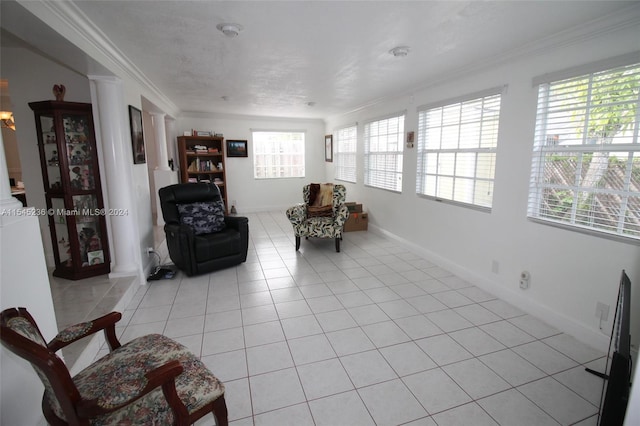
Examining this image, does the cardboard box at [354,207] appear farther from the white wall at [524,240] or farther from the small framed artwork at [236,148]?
the small framed artwork at [236,148]

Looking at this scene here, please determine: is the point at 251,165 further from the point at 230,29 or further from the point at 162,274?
the point at 230,29

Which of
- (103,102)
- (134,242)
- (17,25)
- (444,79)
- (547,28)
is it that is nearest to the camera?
(17,25)

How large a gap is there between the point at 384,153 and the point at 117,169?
3.67 meters

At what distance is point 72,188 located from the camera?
10.1ft

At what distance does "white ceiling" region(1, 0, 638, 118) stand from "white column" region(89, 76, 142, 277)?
41cm

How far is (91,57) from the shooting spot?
2340mm

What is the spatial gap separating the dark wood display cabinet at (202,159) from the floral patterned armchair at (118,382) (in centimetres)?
526

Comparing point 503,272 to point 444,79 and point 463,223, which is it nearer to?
point 463,223

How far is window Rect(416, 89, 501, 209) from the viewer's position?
307 centimetres

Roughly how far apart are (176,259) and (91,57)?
2.13 m

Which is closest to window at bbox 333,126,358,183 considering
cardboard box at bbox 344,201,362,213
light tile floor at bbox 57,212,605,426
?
cardboard box at bbox 344,201,362,213

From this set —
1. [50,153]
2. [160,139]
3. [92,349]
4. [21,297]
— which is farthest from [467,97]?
[160,139]

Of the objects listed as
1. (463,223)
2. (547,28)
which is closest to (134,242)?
(463,223)

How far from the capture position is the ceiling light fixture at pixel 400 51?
8.53ft
